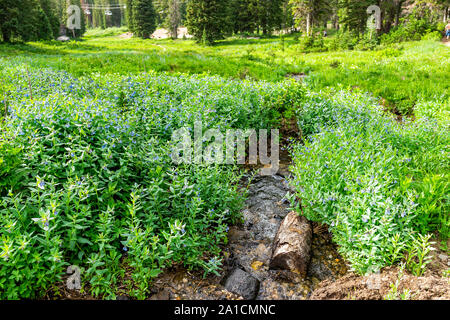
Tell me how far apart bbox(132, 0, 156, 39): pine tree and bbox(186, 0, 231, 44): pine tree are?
22317 millimetres

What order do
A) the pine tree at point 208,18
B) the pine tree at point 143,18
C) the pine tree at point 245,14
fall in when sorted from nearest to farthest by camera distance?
the pine tree at point 208,18
the pine tree at point 245,14
the pine tree at point 143,18

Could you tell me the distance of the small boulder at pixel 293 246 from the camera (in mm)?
3443

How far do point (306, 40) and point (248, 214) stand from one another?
80.6ft

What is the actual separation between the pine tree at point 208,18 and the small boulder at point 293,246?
40.1 metres

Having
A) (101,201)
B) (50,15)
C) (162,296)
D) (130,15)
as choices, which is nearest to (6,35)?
(50,15)

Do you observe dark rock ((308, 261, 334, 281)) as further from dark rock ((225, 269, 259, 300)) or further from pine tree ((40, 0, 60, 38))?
pine tree ((40, 0, 60, 38))

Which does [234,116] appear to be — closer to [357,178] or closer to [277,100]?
[277,100]

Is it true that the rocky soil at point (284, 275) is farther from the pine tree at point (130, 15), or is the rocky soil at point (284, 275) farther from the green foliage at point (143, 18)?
the pine tree at point (130, 15)

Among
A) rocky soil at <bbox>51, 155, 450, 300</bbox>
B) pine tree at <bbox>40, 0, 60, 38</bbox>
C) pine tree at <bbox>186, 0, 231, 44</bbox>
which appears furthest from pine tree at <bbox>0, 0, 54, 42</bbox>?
rocky soil at <bbox>51, 155, 450, 300</bbox>

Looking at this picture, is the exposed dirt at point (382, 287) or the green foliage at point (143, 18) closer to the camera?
the exposed dirt at point (382, 287)

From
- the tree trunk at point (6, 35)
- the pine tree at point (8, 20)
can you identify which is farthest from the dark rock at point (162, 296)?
the tree trunk at point (6, 35)

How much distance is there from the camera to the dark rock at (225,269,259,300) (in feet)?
10.3

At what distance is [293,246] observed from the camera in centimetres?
355
